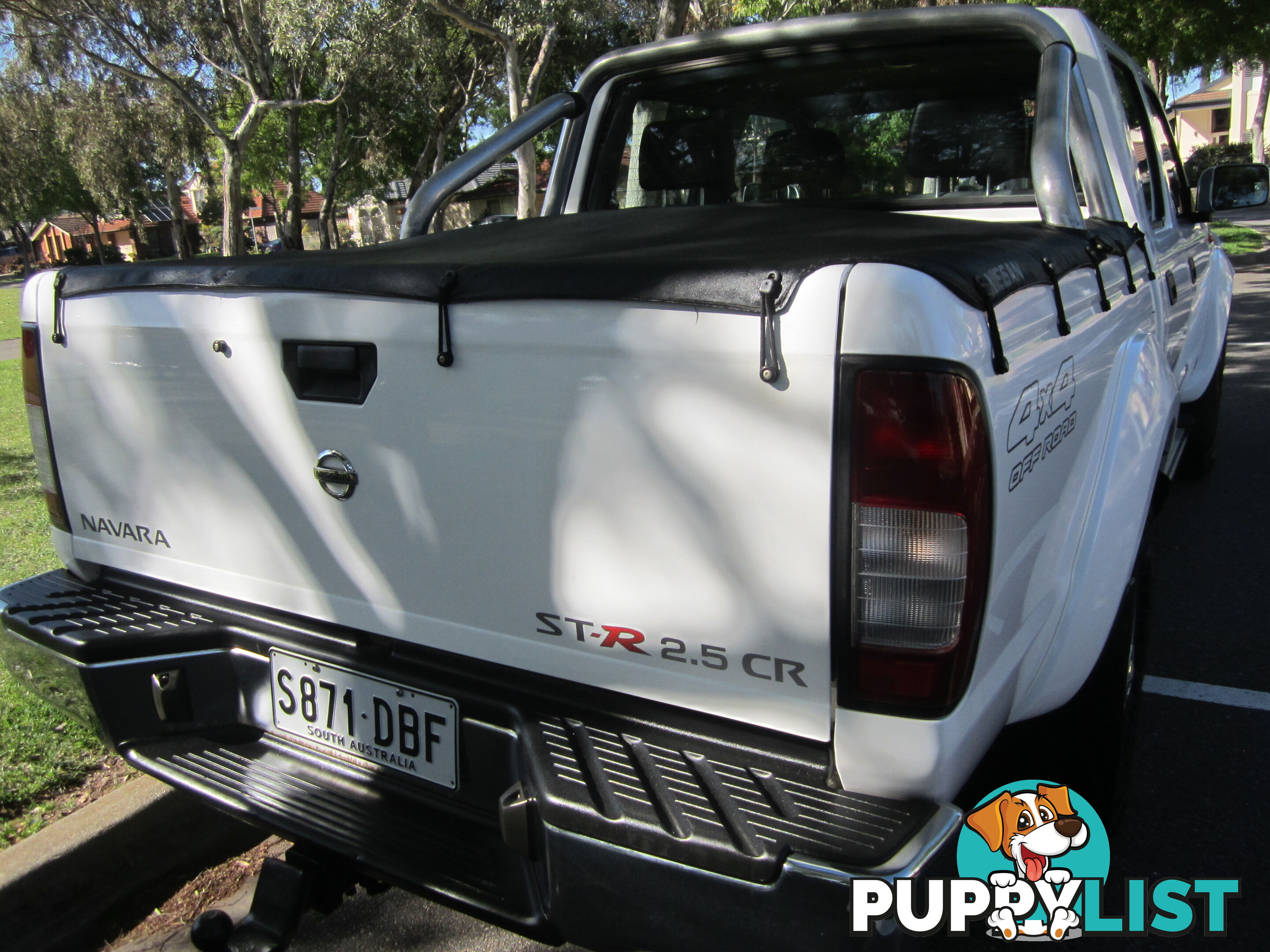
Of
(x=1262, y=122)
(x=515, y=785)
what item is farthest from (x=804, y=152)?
(x=1262, y=122)

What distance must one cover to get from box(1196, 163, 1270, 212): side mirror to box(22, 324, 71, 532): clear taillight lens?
14.3 ft

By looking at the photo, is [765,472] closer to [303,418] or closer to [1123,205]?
[303,418]

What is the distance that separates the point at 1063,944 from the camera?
218cm

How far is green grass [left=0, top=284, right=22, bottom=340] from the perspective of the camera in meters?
19.5

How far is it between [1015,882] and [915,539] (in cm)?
71

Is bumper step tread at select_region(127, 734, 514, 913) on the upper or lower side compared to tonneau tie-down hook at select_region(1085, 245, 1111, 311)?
lower

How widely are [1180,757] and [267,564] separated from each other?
2612 millimetres

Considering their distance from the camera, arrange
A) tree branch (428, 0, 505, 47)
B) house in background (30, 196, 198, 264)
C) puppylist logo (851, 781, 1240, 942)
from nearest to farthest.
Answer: puppylist logo (851, 781, 1240, 942)
tree branch (428, 0, 505, 47)
house in background (30, 196, 198, 264)

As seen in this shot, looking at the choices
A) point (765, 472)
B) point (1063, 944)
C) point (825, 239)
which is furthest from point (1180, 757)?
point (765, 472)

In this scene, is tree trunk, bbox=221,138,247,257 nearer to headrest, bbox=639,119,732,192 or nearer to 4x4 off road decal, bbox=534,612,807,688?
headrest, bbox=639,119,732,192

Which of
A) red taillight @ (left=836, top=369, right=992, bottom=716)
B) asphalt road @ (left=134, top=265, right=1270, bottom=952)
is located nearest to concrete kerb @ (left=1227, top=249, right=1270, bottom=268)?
asphalt road @ (left=134, top=265, right=1270, bottom=952)

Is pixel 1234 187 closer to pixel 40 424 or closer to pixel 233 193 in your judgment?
pixel 40 424

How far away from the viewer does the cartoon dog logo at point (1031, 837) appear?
1699 mm

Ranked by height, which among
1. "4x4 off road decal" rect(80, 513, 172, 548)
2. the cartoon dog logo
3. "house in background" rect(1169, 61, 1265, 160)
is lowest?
the cartoon dog logo
